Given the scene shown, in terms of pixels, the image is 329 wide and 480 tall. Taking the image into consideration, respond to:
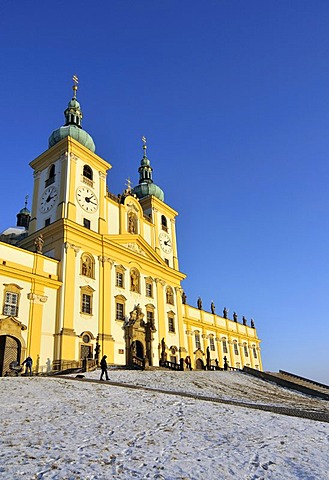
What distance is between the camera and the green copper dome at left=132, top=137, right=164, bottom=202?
51.3 m

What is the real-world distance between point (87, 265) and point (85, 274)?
850mm

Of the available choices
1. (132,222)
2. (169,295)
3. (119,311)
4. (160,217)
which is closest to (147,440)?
(119,311)

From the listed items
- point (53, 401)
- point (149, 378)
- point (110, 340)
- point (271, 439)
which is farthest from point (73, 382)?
point (110, 340)

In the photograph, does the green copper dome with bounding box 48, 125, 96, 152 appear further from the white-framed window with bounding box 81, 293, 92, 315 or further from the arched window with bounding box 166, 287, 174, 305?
the arched window with bounding box 166, 287, 174, 305

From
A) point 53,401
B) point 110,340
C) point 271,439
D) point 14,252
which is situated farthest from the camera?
point 110,340

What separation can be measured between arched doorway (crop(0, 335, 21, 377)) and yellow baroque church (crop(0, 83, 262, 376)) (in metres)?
0.06

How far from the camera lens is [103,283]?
114 ft

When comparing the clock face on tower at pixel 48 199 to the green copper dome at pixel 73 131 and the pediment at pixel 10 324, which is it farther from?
the pediment at pixel 10 324

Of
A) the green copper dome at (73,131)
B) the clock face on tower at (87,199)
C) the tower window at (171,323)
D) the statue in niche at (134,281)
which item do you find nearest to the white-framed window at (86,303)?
the statue in niche at (134,281)

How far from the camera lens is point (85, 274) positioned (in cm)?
3366

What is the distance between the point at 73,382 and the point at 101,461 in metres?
11.4

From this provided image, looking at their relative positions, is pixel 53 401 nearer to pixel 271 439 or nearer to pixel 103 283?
pixel 271 439

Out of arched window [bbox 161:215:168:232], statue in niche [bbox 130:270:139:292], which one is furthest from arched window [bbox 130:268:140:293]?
arched window [bbox 161:215:168:232]

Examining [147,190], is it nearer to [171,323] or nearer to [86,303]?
[171,323]
